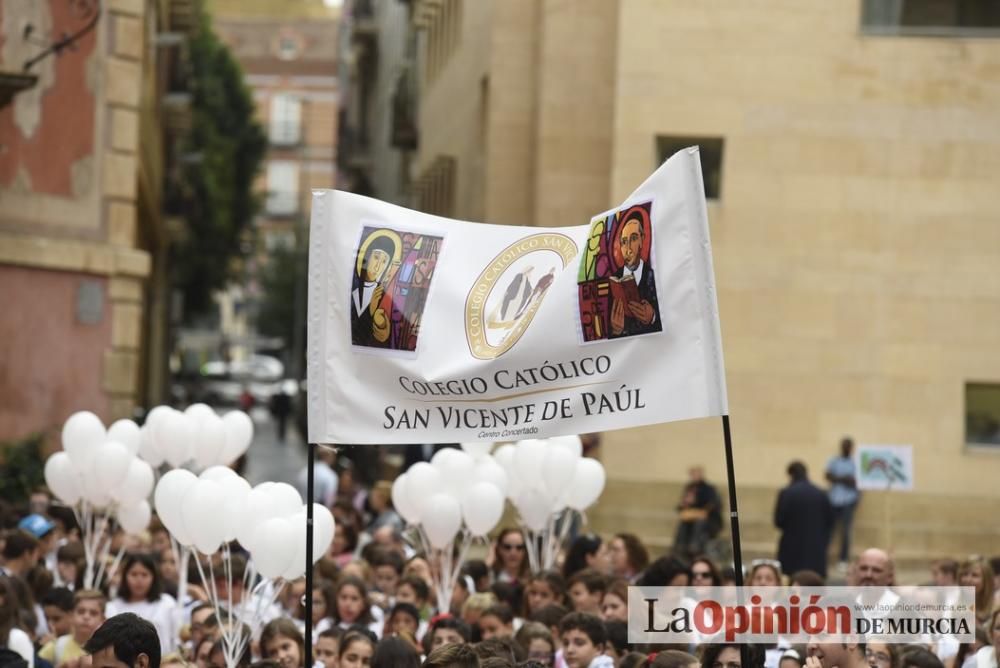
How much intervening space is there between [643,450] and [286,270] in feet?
192

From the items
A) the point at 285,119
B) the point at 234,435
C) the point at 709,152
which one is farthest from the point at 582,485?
the point at 285,119

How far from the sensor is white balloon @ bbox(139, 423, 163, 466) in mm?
15508

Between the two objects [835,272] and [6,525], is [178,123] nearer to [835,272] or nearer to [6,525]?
[835,272]

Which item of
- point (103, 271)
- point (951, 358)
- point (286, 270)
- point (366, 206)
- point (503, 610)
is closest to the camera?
point (366, 206)

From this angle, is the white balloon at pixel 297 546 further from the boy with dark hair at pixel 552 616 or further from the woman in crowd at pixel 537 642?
the boy with dark hair at pixel 552 616

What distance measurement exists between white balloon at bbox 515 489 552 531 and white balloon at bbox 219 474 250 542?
185 inches

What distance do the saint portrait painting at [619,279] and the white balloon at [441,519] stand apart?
20.2ft

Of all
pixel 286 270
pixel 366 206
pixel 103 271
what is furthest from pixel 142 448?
pixel 286 270

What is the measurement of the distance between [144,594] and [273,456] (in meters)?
34.3

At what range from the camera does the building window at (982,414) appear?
25.9 m

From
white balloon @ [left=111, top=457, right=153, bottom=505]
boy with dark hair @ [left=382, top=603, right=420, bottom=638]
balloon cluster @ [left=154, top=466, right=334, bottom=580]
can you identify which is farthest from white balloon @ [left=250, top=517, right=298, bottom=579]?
white balloon @ [left=111, top=457, right=153, bottom=505]

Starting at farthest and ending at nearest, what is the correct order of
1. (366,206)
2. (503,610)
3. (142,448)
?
(142,448) → (503,610) → (366,206)

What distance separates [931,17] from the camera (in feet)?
87.0

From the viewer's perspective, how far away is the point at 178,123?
4259 cm
